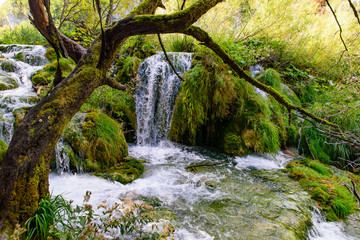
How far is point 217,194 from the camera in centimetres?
345

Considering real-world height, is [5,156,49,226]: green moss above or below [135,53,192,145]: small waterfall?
below

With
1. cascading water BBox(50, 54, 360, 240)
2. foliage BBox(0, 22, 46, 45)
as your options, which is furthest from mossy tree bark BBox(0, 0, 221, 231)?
foliage BBox(0, 22, 46, 45)

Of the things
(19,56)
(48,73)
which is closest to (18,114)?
Result: (48,73)

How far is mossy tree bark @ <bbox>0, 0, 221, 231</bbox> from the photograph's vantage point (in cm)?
148

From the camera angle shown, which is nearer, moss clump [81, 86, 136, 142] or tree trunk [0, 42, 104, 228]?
tree trunk [0, 42, 104, 228]

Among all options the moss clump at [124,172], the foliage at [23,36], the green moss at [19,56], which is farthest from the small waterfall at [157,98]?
the foliage at [23,36]

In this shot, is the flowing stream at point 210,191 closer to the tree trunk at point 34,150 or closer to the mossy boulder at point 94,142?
the mossy boulder at point 94,142

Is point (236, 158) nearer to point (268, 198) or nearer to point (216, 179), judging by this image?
point (216, 179)

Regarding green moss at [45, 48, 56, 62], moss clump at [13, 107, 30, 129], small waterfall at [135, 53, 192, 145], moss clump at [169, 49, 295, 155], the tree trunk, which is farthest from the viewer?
green moss at [45, 48, 56, 62]

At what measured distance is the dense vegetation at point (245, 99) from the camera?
155 inches

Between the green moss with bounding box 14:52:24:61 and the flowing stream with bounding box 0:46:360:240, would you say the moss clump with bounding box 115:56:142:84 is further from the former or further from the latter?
the green moss with bounding box 14:52:24:61

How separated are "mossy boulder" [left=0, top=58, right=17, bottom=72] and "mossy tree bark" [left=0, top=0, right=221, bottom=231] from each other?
721 cm

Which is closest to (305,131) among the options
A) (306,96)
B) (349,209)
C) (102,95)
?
(306,96)

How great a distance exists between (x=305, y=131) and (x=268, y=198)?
3804 mm
